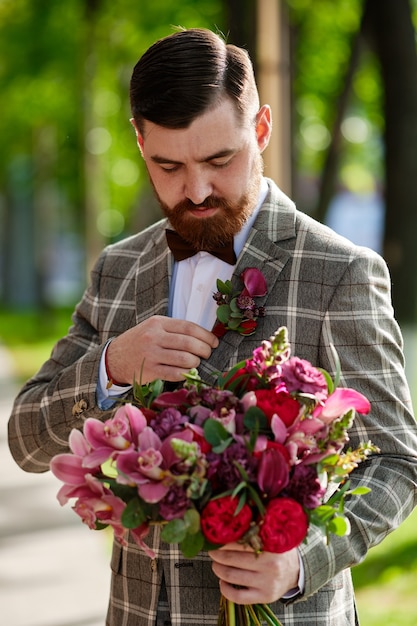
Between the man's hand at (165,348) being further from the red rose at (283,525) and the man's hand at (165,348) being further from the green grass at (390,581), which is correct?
the green grass at (390,581)

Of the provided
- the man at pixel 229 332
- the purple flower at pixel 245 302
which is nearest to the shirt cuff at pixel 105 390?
the man at pixel 229 332

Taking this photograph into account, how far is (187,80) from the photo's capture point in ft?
7.64

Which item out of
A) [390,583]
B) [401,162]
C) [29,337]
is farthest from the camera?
[29,337]

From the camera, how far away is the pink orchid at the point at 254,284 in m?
2.38

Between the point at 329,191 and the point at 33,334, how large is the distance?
33.5 ft

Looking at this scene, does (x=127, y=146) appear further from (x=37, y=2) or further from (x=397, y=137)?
(x=397, y=137)

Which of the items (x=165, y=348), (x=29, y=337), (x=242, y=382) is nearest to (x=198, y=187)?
(x=165, y=348)

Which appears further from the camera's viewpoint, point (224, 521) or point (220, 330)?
point (220, 330)

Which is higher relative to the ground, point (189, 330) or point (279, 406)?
point (189, 330)

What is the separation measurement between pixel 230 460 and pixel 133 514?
8.2 inches

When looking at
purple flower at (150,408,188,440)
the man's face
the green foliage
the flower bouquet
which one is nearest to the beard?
the man's face

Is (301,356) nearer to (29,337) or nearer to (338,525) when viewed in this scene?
(338,525)

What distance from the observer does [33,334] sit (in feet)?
73.6

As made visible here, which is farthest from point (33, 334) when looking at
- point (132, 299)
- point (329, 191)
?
point (132, 299)
